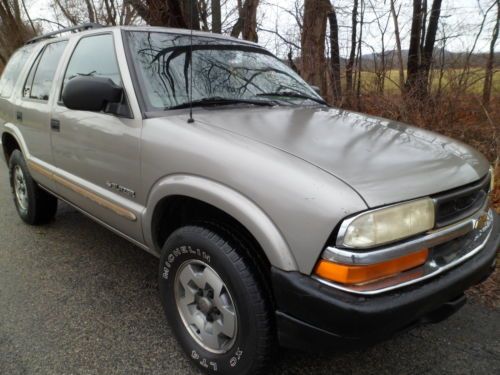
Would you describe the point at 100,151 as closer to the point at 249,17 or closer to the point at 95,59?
the point at 95,59

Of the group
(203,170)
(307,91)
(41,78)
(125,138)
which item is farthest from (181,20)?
(203,170)

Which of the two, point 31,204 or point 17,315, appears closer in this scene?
point 17,315

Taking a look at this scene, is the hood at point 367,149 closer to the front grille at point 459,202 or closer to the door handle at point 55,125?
the front grille at point 459,202

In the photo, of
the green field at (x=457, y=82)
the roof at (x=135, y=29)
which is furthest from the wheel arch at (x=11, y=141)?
the green field at (x=457, y=82)

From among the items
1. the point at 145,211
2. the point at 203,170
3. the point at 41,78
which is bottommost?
the point at 145,211

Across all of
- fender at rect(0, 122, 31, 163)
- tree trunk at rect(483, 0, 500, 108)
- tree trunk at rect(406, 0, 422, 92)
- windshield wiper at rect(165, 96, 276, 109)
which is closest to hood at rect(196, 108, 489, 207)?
windshield wiper at rect(165, 96, 276, 109)

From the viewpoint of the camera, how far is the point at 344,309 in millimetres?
1554

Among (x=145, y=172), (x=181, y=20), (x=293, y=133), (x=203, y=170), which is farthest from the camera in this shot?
(x=181, y=20)

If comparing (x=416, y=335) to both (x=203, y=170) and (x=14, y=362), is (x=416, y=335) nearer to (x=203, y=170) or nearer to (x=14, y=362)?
(x=203, y=170)

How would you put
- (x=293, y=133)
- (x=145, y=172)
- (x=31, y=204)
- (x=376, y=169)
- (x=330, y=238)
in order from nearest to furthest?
(x=330, y=238), (x=376, y=169), (x=293, y=133), (x=145, y=172), (x=31, y=204)

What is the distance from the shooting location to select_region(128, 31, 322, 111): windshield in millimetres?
2512

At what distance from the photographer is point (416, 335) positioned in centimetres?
251

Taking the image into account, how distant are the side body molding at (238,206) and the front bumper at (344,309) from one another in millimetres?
75

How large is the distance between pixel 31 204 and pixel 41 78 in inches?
47.8
